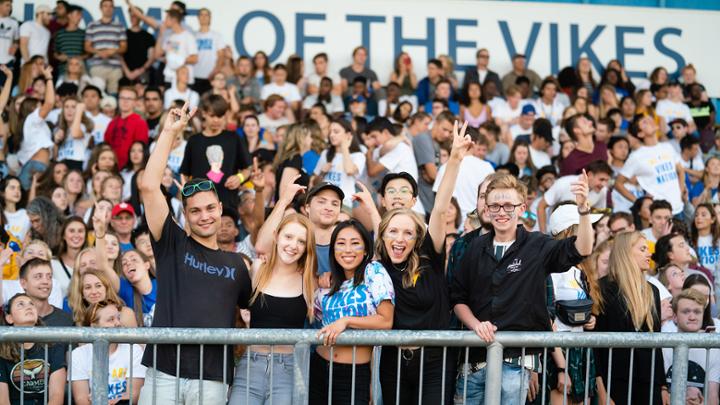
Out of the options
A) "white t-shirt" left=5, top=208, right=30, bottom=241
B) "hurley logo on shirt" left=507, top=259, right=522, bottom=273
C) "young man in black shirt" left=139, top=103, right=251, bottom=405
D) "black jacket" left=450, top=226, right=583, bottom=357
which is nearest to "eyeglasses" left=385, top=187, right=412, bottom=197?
"black jacket" left=450, top=226, right=583, bottom=357

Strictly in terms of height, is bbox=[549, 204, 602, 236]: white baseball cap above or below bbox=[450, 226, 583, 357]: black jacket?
A: above

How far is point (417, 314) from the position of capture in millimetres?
6594

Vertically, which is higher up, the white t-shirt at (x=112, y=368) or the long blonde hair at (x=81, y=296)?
the long blonde hair at (x=81, y=296)

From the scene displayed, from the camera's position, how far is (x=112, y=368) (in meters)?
7.65

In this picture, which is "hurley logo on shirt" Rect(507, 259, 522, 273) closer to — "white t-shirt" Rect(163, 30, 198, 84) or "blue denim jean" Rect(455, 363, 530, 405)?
"blue denim jean" Rect(455, 363, 530, 405)

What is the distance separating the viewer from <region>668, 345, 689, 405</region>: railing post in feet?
19.9

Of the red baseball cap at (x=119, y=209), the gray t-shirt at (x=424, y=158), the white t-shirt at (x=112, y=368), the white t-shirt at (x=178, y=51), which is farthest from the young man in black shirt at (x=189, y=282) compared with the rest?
the white t-shirt at (x=178, y=51)

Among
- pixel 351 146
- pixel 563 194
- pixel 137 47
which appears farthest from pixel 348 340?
pixel 137 47

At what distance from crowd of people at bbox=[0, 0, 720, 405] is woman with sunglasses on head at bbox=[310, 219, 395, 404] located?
0.04 ft

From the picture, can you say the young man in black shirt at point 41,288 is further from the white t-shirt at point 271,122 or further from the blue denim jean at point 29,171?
the white t-shirt at point 271,122

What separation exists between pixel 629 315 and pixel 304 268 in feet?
7.33

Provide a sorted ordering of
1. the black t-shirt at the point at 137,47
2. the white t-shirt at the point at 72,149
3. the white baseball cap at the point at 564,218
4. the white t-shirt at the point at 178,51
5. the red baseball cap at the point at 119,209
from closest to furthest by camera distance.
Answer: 1. the white baseball cap at the point at 564,218
2. the red baseball cap at the point at 119,209
3. the white t-shirt at the point at 72,149
4. the white t-shirt at the point at 178,51
5. the black t-shirt at the point at 137,47

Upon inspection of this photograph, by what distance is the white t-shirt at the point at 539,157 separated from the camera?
45.8 feet

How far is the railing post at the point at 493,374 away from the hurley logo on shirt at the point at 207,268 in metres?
1.49
